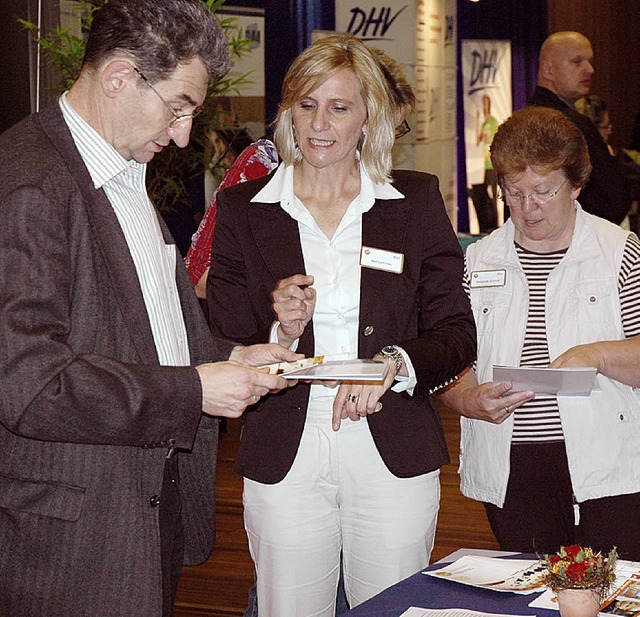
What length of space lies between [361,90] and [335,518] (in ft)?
3.43

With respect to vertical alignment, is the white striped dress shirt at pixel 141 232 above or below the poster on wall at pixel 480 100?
below

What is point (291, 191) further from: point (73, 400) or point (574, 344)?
point (73, 400)

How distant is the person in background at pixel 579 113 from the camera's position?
17.4 ft

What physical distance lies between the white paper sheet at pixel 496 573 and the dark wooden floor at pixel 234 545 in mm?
1879

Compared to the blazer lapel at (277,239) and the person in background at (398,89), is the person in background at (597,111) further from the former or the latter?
the blazer lapel at (277,239)

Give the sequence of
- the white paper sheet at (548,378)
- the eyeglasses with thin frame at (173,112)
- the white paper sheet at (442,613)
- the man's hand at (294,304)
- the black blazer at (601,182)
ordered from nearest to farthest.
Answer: the eyeglasses with thin frame at (173,112)
the white paper sheet at (442,613)
the man's hand at (294,304)
the white paper sheet at (548,378)
the black blazer at (601,182)

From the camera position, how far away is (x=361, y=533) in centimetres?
249

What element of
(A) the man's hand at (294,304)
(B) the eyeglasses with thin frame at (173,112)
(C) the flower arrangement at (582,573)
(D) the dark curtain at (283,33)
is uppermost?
(D) the dark curtain at (283,33)

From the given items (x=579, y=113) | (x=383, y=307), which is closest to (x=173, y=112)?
A: (x=383, y=307)

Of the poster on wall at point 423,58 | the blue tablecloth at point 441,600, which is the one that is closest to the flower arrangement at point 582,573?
the blue tablecloth at point 441,600

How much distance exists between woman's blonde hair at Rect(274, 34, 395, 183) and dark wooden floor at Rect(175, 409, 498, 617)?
6.85 feet

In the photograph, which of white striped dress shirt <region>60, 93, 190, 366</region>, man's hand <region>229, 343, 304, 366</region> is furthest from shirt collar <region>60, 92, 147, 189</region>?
man's hand <region>229, 343, 304, 366</region>

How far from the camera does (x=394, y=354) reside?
2.45 m

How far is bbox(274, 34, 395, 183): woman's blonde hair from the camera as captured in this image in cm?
257
